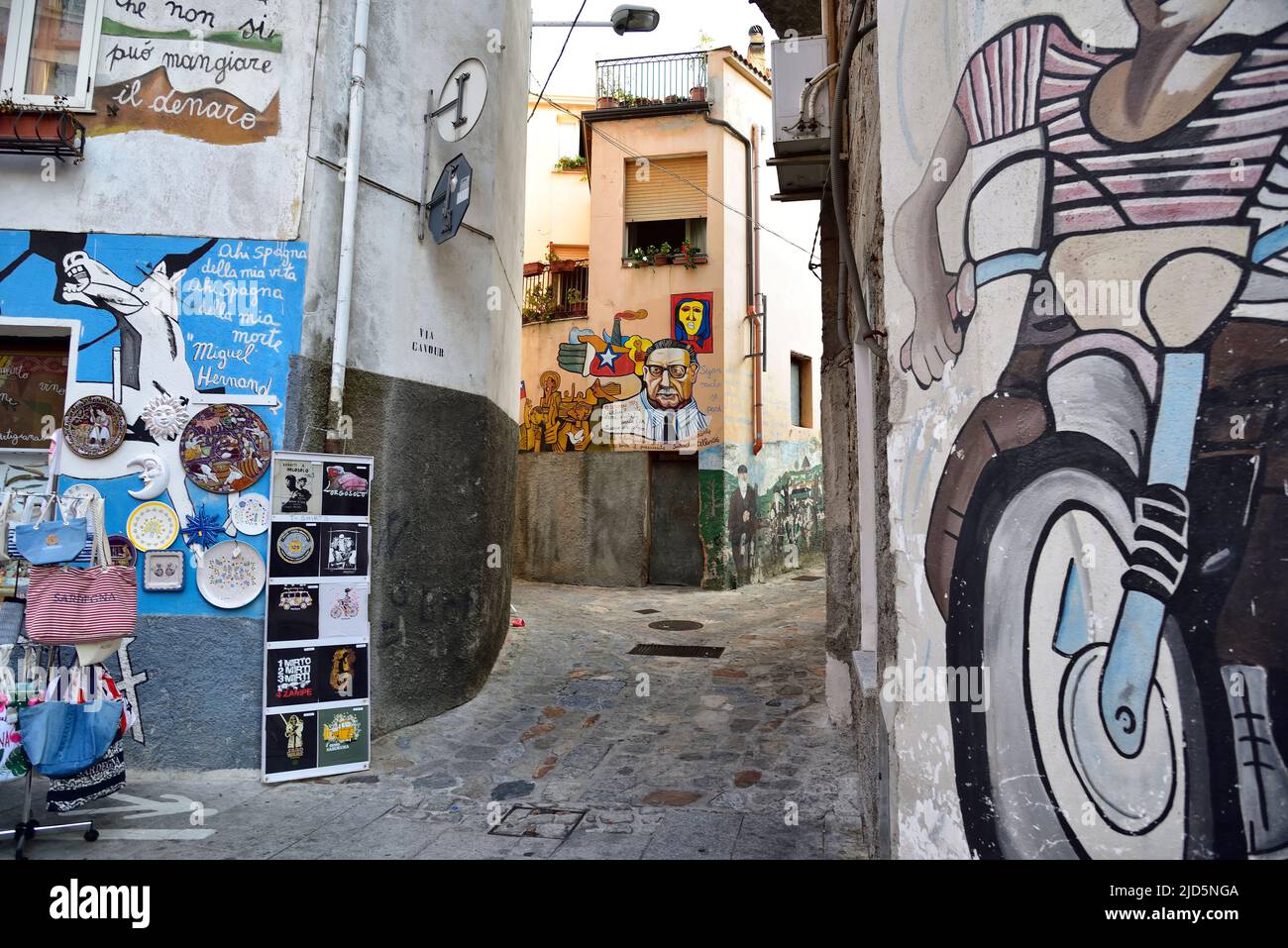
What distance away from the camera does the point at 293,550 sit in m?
5.05

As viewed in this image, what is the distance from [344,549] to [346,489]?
406 millimetres

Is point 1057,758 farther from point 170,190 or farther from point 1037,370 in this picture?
point 170,190

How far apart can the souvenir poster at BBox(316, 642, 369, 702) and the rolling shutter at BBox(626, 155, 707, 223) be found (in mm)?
11076

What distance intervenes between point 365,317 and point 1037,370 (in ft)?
15.3

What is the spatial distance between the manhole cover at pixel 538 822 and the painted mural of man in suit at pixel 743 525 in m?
9.14

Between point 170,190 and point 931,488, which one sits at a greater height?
point 170,190

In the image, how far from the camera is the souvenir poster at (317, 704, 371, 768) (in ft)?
16.2

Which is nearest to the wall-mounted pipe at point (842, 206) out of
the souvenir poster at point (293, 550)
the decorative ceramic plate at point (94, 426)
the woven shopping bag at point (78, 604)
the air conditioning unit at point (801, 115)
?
the air conditioning unit at point (801, 115)

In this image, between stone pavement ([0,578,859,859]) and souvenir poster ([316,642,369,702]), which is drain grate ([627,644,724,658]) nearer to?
stone pavement ([0,578,859,859])

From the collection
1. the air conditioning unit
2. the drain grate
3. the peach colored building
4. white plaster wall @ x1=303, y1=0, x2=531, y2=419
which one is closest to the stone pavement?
the drain grate

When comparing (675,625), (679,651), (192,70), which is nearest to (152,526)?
(192,70)

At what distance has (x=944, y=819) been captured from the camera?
8.56 ft

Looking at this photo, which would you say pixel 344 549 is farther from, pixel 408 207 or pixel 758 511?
pixel 758 511

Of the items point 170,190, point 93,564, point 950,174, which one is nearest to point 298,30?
point 170,190
